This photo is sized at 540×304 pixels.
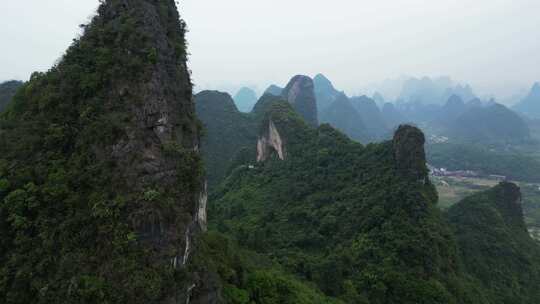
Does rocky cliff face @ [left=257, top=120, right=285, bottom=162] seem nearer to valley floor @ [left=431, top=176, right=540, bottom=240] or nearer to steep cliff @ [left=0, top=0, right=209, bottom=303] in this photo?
steep cliff @ [left=0, top=0, right=209, bottom=303]

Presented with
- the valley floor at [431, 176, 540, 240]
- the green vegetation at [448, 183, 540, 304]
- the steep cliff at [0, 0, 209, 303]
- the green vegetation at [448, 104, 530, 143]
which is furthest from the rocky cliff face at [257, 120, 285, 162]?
the green vegetation at [448, 104, 530, 143]

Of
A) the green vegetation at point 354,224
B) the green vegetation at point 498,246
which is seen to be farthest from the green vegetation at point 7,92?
the green vegetation at point 498,246

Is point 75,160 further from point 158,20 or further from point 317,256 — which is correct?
point 317,256

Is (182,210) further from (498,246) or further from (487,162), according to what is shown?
(487,162)

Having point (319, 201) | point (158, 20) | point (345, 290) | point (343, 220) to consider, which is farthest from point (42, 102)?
point (319, 201)

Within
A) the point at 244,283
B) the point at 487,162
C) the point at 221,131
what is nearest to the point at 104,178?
the point at 244,283

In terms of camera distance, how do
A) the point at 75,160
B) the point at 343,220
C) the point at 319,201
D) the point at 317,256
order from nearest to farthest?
1. the point at 75,160
2. the point at 317,256
3. the point at 343,220
4. the point at 319,201
